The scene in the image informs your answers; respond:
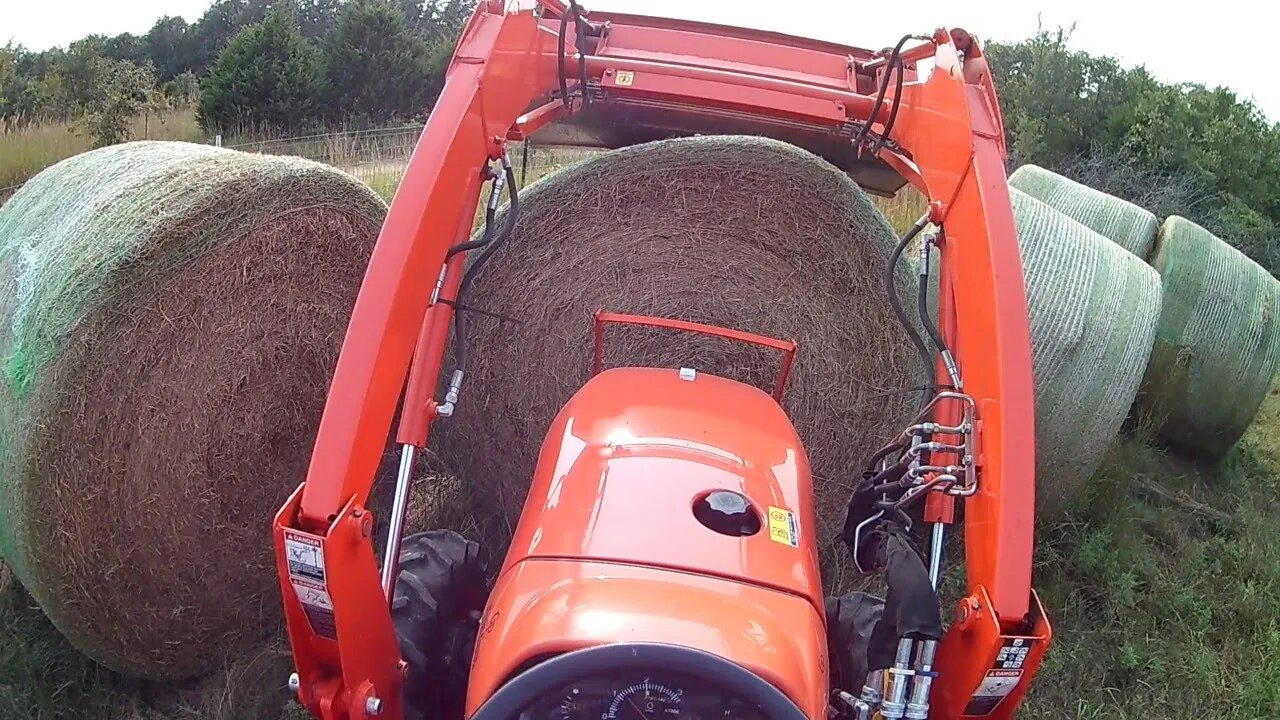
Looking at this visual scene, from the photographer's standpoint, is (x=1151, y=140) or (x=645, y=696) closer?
(x=645, y=696)

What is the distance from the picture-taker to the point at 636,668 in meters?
1.44

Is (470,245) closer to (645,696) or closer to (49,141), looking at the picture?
(645,696)

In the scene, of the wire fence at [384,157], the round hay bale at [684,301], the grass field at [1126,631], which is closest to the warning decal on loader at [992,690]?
the grass field at [1126,631]

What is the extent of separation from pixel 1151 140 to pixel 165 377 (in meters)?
10.2

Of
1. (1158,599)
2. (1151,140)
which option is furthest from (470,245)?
(1151,140)

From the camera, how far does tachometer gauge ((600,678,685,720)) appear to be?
1442mm

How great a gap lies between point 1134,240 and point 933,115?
100 inches

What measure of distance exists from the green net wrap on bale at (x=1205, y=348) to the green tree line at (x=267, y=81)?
34.4ft

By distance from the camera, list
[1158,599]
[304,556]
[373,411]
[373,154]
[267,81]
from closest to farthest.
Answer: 1. [304,556]
2. [373,411]
3. [1158,599]
4. [373,154]
5. [267,81]

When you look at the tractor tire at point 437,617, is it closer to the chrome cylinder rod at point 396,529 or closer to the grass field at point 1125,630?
the chrome cylinder rod at point 396,529

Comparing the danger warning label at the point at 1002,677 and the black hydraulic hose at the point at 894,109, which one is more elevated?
the black hydraulic hose at the point at 894,109

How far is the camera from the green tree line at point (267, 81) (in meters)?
14.6

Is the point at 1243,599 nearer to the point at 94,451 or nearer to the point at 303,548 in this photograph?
the point at 303,548

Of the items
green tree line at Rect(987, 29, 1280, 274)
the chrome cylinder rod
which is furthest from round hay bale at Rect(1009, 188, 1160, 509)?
green tree line at Rect(987, 29, 1280, 274)
